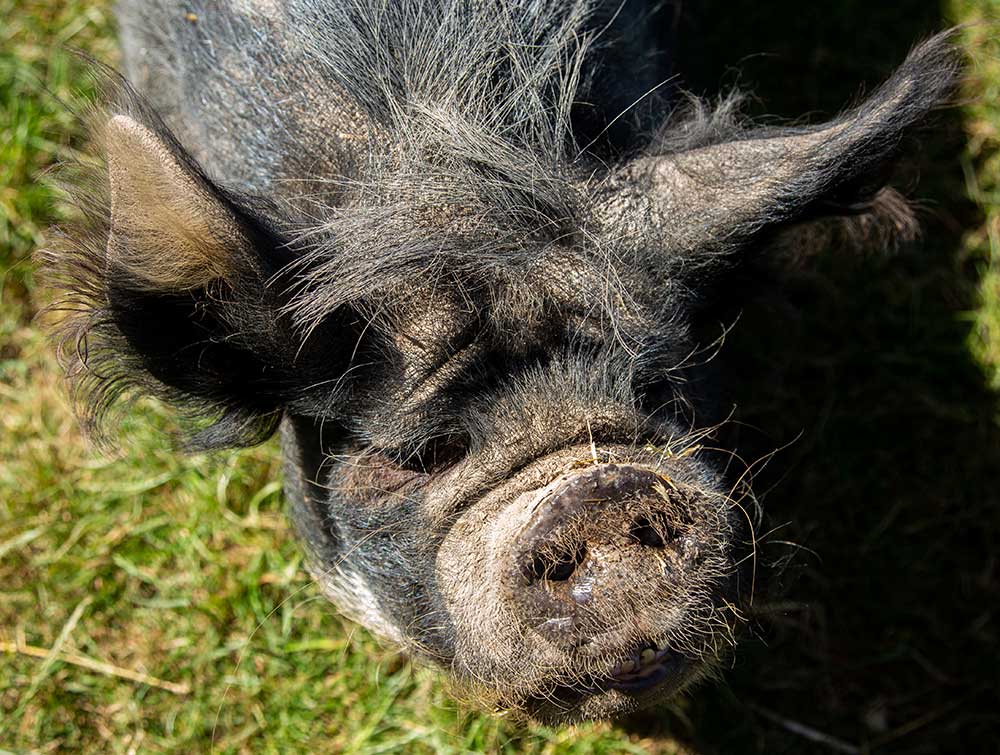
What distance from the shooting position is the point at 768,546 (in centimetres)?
343

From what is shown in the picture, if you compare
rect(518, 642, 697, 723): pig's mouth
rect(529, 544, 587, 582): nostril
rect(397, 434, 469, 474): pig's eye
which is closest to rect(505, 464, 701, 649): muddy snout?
rect(529, 544, 587, 582): nostril

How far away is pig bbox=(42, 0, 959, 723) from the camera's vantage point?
87.8 inches

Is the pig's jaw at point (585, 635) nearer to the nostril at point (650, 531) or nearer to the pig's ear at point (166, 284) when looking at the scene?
the nostril at point (650, 531)

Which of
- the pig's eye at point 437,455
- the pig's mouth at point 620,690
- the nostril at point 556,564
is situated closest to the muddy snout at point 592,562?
the nostril at point 556,564

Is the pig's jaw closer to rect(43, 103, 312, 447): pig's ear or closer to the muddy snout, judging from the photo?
the muddy snout

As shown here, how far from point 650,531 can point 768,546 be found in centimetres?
126

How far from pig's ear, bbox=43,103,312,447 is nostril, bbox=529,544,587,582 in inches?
27.8

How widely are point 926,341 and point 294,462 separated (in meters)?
2.64

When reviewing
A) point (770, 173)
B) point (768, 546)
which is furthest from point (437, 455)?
point (768, 546)

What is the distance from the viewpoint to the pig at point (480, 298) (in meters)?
2.23

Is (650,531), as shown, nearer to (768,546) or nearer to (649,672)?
(649,672)

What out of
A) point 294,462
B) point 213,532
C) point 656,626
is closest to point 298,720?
point 213,532

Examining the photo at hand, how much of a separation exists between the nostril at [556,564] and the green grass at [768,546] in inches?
53.3

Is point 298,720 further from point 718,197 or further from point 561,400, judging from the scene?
point 718,197
